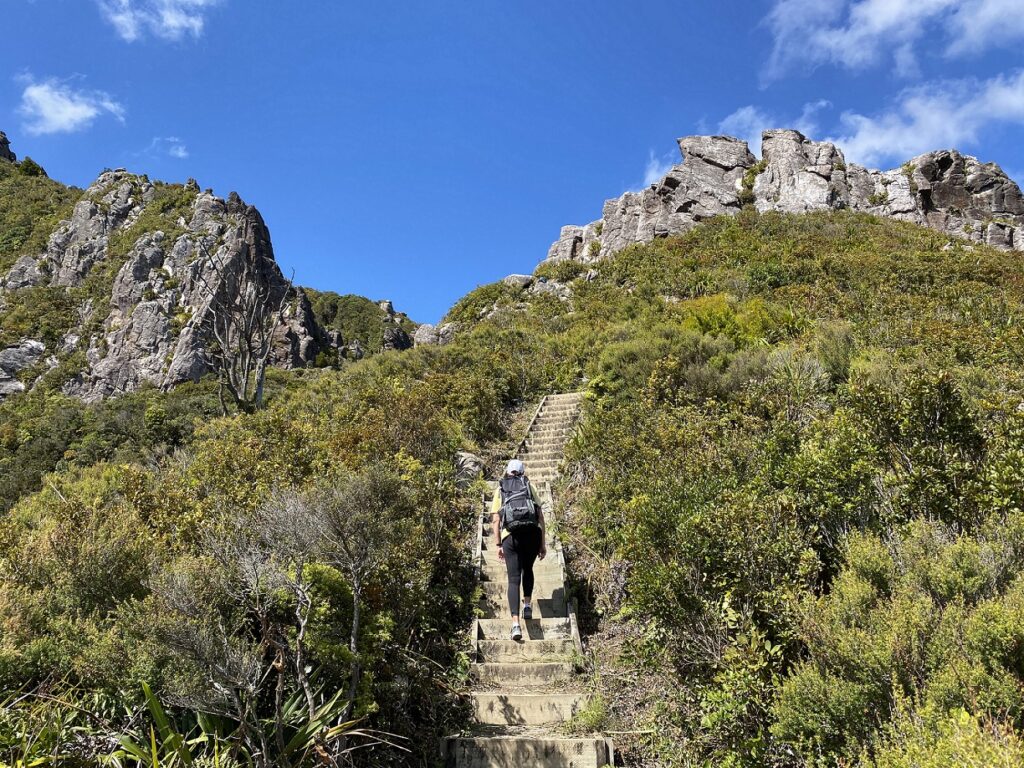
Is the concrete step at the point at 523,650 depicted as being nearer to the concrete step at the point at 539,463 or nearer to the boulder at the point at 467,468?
the boulder at the point at 467,468

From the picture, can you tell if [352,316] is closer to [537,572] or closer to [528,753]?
[537,572]

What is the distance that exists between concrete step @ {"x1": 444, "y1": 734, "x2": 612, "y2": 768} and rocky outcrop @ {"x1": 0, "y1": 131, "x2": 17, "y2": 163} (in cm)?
9166

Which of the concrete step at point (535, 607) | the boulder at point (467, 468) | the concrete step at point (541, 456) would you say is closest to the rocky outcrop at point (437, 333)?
the concrete step at point (541, 456)

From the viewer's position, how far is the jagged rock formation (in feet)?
111

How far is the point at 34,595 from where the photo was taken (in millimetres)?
4004

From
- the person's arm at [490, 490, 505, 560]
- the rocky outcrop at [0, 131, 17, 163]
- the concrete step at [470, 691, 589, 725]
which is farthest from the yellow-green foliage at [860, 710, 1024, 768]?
the rocky outcrop at [0, 131, 17, 163]

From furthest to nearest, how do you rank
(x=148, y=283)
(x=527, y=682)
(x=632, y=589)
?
(x=148, y=283), (x=527, y=682), (x=632, y=589)

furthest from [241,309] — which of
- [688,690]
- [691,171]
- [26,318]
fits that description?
[26,318]

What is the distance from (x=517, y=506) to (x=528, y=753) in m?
2.16

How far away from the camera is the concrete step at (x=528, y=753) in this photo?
418cm

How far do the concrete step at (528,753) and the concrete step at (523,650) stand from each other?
1.14 m

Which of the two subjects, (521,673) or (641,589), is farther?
(521,673)

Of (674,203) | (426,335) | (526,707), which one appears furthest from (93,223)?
(526,707)

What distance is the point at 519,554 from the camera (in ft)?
18.9
